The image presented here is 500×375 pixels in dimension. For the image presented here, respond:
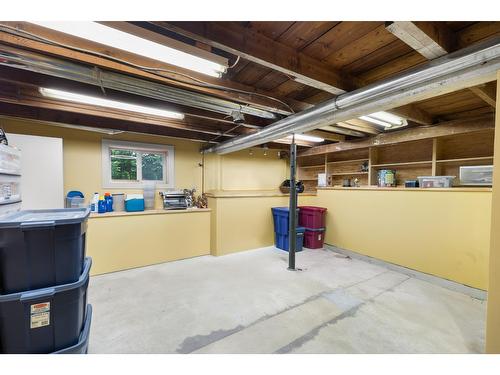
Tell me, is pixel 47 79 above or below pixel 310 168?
above

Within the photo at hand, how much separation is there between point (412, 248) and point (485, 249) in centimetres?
82

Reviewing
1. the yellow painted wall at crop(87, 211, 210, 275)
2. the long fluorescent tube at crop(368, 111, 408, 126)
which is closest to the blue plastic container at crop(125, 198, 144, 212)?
the yellow painted wall at crop(87, 211, 210, 275)

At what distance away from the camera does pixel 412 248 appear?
11.2 ft

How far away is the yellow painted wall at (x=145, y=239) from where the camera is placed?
3301 millimetres

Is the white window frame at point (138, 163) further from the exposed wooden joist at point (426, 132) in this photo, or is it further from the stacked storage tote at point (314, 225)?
the exposed wooden joist at point (426, 132)

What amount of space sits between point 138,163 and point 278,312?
3554mm

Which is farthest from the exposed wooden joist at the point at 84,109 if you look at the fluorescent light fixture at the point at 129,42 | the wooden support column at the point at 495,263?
the wooden support column at the point at 495,263

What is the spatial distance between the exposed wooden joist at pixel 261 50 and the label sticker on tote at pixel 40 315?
1718 mm

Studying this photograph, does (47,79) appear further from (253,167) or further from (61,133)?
(253,167)

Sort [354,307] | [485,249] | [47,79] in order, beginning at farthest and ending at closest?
[485,249]
[354,307]
[47,79]

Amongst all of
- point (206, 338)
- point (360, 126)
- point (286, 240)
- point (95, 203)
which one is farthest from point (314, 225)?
point (95, 203)

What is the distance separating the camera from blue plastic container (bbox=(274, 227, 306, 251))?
4559mm

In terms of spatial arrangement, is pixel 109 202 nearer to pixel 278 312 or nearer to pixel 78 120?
pixel 78 120

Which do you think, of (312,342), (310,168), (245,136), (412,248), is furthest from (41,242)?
(310,168)
